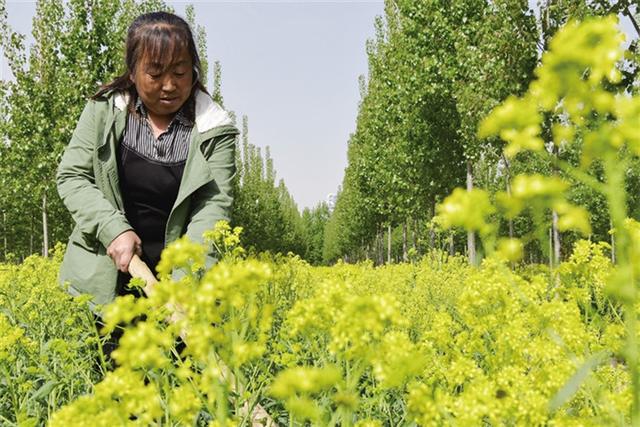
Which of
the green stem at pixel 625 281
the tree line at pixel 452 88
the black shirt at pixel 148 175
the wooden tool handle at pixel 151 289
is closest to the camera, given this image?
the green stem at pixel 625 281

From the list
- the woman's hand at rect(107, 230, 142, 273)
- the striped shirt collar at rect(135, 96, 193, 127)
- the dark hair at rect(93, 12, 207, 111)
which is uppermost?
the dark hair at rect(93, 12, 207, 111)

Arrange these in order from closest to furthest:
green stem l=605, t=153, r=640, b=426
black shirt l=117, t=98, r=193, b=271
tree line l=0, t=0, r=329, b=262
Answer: green stem l=605, t=153, r=640, b=426
black shirt l=117, t=98, r=193, b=271
tree line l=0, t=0, r=329, b=262

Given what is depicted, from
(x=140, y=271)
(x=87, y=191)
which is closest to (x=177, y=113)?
(x=87, y=191)

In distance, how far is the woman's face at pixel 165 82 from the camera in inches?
95.0

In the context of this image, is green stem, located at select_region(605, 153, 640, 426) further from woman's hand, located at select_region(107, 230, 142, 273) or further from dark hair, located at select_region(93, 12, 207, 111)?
dark hair, located at select_region(93, 12, 207, 111)

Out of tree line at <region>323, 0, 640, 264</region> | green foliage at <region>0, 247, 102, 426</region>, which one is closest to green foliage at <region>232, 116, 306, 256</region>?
tree line at <region>323, 0, 640, 264</region>

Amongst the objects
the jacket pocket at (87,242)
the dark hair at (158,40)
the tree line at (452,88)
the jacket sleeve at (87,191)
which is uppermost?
the tree line at (452,88)

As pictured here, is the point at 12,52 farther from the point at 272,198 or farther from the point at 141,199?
the point at 272,198

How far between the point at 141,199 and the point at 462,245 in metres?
38.8

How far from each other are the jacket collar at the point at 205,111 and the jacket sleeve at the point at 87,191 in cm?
12

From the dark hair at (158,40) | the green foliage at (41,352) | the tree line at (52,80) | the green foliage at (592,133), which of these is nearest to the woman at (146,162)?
the dark hair at (158,40)

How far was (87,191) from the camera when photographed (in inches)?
93.9

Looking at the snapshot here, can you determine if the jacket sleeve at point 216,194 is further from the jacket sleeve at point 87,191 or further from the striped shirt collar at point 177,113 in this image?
the jacket sleeve at point 87,191

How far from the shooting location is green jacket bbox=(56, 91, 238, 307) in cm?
243
